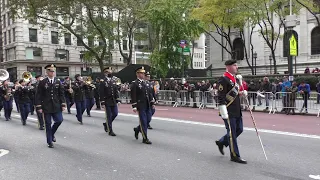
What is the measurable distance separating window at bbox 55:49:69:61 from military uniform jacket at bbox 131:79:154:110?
5033 cm

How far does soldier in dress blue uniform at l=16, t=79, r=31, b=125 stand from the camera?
517 inches

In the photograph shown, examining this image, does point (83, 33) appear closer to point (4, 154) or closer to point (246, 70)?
point (246, 70)

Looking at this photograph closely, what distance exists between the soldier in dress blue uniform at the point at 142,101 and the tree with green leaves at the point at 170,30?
14437 millimetres

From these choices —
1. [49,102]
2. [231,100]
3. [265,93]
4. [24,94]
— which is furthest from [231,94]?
[265,93]

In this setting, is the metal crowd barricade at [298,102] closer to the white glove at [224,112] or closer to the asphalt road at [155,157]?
the asphalt road at [155,157]

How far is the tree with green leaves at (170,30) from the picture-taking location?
22.8m

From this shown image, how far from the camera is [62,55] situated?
56.8 m

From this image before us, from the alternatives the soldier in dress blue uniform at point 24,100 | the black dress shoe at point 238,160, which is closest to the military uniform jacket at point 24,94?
the soldier in dress blue uniform at point 24,100

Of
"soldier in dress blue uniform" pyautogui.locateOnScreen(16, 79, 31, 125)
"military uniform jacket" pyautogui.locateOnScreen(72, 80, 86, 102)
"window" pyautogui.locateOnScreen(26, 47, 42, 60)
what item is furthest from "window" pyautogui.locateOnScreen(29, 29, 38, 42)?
"military uniform jacket" pyautogui.locateOnScreen(72, 80, 86, 102)

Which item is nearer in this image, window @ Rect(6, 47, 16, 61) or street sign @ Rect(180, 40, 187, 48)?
street sign @ Rect(180, 40, 187, 48)

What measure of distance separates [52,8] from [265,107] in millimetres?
20155

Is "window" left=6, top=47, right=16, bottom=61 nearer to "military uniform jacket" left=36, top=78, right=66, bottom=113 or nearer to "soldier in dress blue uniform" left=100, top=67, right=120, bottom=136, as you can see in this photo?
"soldier in dress blue uniform" left=100, top=67, right=120, bottom=136

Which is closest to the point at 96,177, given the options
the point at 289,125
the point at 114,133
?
the point at 114,133

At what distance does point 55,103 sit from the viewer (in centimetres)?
845
